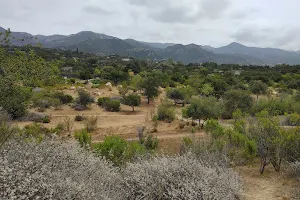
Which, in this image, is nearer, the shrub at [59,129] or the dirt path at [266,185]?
the dirt path at [266,185]

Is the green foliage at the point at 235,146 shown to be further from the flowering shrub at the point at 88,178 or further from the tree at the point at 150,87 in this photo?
the tree at the point at 150,87

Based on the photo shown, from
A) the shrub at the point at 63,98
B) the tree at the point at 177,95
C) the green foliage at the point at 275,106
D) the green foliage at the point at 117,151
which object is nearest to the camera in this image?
the green foliage at the point at 117,151

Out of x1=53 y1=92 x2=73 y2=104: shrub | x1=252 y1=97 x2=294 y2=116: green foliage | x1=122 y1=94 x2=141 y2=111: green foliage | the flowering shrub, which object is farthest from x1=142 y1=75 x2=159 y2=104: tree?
the flowering shrub

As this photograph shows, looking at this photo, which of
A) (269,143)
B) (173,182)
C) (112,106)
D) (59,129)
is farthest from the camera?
(112,106)

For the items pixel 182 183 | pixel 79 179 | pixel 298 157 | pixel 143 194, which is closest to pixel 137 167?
pixel 143 194

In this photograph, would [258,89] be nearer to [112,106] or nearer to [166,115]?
[166,115]

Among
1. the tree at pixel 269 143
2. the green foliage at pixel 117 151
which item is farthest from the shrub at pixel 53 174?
the tree at pixel 269 143

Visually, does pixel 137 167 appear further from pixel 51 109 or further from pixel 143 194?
pixel 51 109

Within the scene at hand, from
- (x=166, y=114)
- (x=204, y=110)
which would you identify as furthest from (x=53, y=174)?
(x=166, y=114)
